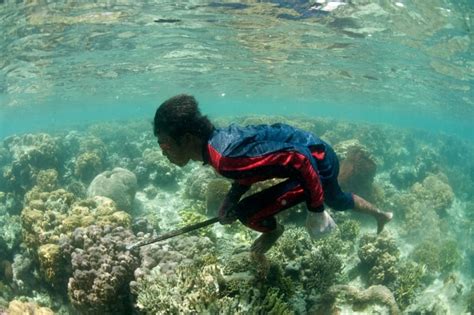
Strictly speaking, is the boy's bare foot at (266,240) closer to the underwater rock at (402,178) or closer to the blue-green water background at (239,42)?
the blue-green water background at (239,42)

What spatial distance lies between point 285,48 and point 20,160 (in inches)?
646

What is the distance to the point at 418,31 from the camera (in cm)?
1783

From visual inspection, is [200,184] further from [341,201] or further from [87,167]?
[87,167]

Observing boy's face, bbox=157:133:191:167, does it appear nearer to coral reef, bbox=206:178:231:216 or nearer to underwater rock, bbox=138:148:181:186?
coral reef, bbox=206:178:231:216

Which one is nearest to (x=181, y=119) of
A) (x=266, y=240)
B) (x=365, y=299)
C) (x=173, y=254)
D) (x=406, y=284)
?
(x=266, y=240)

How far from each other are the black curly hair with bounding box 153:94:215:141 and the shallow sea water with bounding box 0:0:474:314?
1.92m

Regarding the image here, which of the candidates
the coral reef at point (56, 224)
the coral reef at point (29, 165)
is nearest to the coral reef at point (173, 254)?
the coral reef at point (56, 224)

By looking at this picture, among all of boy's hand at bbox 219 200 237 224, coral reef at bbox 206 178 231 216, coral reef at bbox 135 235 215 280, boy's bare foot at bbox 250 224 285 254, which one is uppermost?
boy's hand at bbox 219 200 237 224

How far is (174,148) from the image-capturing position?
170 inches

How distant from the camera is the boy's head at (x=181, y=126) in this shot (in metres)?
4.13

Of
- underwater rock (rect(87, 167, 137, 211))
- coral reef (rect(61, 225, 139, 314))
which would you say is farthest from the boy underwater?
underwater rock (rect(87, 167, 137, 211))

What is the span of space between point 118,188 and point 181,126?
874 cm

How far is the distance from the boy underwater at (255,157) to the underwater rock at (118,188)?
322 inches

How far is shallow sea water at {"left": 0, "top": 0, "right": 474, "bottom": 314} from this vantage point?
5629mm
